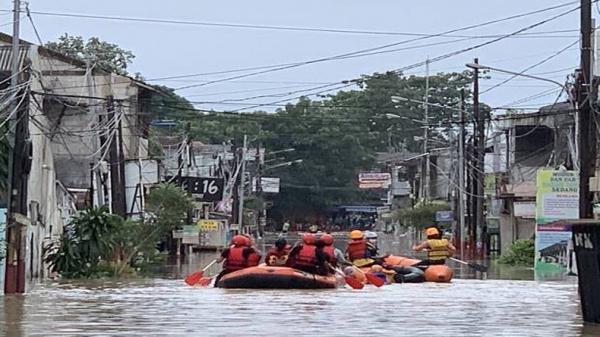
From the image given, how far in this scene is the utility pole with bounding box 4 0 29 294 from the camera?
29375mm

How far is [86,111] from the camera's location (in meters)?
48.8

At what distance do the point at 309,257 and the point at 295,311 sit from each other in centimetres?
851

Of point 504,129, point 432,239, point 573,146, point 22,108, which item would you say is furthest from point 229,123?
point 22,108

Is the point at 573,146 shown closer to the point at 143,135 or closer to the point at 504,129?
the point at 504,129

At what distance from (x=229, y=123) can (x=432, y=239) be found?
263 feet

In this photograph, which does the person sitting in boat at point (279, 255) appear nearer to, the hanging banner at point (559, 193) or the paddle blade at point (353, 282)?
the paddle blade at point (353, 282)

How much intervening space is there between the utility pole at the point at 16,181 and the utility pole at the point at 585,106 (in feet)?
46.5

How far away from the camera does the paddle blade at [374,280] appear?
112 ft

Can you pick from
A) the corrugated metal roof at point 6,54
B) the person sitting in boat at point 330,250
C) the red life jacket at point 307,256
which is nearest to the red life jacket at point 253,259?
the red life jacket at point 307,256

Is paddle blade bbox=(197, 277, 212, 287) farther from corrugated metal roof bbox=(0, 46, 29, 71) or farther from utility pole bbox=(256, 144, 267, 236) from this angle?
utility pole bbox=(256, 144, 267, 236)

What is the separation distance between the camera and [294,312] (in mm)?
22797

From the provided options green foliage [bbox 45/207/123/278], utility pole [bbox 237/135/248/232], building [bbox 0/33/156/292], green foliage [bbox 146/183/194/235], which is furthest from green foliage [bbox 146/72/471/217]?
green foliage [bbox 45/207/123/278]

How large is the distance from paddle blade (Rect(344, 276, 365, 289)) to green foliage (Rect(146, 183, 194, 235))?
85.3 ft

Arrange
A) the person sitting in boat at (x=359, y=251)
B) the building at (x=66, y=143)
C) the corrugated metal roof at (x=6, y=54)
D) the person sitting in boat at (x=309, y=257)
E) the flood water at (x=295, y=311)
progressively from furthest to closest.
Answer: the building at (x=66, y=143) < the person sitting in boat at (x=359, y=251) < the corrugated metal roof at (x=6, y=54) < the person sitting in boat at (x=309, y=257) < the flood water at (x=295, y=311)
